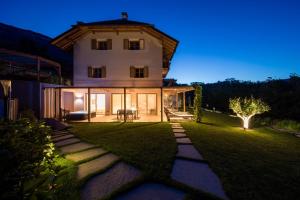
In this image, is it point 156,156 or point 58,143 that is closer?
point 156,156

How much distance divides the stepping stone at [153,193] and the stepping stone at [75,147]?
3.63 metres

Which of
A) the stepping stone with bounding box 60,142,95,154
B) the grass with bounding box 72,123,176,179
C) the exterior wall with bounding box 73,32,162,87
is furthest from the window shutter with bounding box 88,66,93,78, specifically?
the stepping stone with bounding box 60,142,95,154

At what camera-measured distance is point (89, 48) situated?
17797 millimetres

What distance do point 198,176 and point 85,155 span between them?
364 cm

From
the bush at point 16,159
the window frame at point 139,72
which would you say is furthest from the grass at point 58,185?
the window frame at point 139,72

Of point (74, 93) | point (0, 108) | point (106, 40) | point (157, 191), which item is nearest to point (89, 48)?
point (106, 40)

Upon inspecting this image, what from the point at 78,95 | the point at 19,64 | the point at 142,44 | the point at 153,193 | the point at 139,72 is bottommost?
the point at 153,193

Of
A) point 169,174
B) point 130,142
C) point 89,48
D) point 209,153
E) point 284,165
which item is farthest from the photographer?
point 89,48

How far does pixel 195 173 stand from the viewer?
16.9 ft

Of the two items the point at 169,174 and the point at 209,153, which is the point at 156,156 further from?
the point at 209,153

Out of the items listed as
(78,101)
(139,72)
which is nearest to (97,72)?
(78,101)

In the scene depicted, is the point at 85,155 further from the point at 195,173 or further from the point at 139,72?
the point at 139,72

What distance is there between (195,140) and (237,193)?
195 inches

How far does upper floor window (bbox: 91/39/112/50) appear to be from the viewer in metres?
17.7
